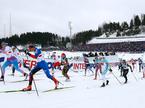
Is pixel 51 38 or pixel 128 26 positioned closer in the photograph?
pixel 51 38

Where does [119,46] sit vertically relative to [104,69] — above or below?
above

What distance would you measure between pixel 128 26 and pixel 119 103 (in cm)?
13571

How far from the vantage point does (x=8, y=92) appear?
1212 cm

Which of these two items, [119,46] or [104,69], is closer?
[104,69]

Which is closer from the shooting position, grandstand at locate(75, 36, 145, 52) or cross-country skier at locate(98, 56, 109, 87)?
cross-country skier at locate(98, 56, 109, 87)

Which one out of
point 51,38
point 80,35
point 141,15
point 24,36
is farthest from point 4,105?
point 141,15

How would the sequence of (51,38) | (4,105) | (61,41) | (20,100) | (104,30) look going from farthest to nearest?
1. (104,30)
2. (61,41)
3. (51,38)
4. (20,100)
5. (4,105)

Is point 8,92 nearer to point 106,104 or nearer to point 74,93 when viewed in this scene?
point 74,93

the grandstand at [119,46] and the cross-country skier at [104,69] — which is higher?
the grandstand at [119,46]

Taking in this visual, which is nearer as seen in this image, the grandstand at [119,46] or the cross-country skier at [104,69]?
the cross-country skier at [104,69]

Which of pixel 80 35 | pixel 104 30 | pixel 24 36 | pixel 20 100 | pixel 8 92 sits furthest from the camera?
pixel 104 30

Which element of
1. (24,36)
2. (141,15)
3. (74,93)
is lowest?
(74,93)

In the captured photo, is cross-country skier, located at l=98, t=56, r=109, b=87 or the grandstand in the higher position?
the grandstand

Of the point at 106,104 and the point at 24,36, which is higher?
the point at 24,36
